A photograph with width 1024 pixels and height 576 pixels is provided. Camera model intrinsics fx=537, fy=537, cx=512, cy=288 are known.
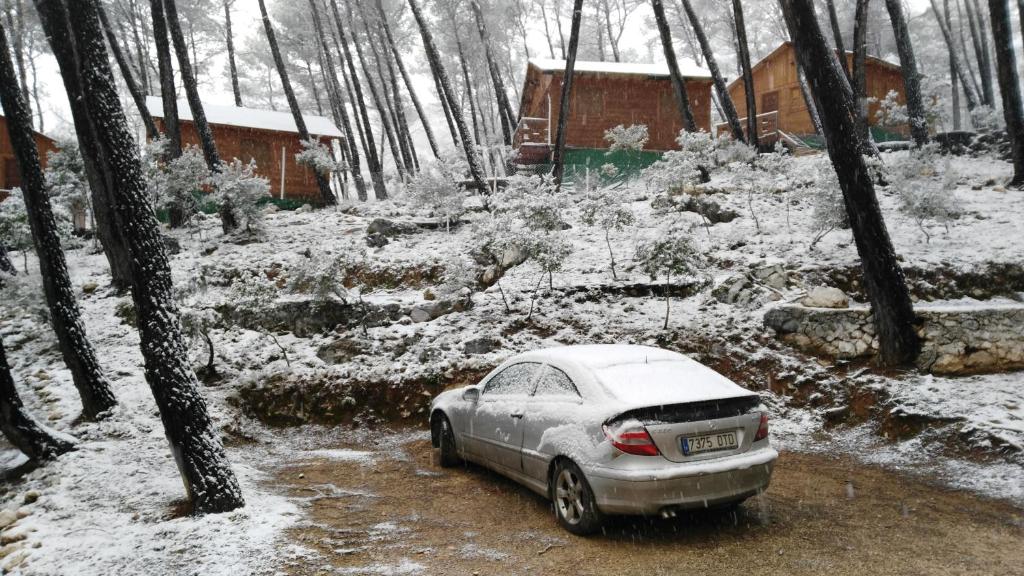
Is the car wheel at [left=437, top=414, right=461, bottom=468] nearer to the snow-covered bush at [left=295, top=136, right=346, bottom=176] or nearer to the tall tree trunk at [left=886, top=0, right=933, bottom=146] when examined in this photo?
the snow-covered bush at [left=295, top=136, right=346, bottom=176]

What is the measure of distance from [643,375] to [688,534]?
1.18 metres

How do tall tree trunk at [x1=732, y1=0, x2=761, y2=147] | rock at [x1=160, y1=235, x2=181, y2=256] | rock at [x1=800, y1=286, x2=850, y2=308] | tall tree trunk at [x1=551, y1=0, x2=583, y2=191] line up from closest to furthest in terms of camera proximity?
rock at [x1=800, y1=286, x2=850, y2=308] < rock at [x1=160, y1=235, x2=181, y2=256] < tall tree trunk at [x1=551, y1=0, x2=583, y2=191] < tall tree trunk at [x1=732, y1=0, x2=761, y2=147]

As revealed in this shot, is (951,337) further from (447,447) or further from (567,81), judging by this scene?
(567,81)

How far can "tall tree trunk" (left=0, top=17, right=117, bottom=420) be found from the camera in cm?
719

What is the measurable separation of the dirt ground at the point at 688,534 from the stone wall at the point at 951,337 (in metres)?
2.49

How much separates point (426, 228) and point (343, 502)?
36.1ft

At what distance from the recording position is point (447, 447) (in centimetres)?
600

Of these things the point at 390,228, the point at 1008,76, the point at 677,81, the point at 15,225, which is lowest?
the point at 390,228

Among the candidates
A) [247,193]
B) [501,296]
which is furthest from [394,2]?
[501,296]

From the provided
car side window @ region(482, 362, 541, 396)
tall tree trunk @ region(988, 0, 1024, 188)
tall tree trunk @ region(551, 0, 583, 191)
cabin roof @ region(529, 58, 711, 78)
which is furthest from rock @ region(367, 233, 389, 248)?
tall tree trunk @ region(988, 0, 1024, 188)

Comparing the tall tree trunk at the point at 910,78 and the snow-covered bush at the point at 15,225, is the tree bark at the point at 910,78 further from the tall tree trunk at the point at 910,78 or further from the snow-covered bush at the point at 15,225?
the snow-covered bush at the point at 15,225

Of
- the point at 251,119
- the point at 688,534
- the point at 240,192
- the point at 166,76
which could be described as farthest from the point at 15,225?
the point at 688,534

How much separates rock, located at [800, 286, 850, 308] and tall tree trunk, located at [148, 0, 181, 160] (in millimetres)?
16202

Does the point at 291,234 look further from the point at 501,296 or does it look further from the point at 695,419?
the point at 695,419
